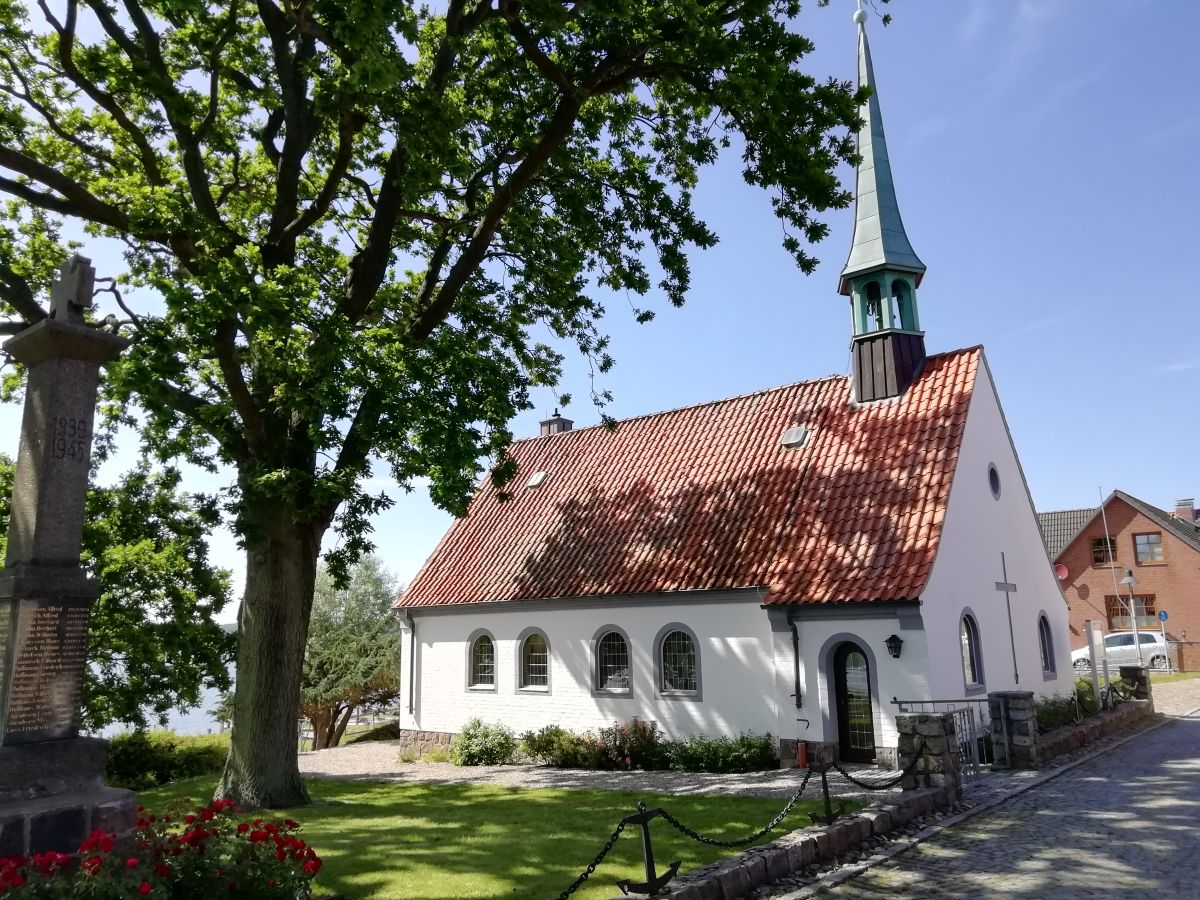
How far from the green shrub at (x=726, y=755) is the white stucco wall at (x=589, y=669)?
0.29 meters

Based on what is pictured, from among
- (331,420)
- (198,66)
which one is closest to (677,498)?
(331,420)

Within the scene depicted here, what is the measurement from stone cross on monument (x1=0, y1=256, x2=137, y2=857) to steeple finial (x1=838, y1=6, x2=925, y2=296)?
51.8 feet

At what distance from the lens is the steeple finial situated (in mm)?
18641

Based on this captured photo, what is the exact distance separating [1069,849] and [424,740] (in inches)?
642

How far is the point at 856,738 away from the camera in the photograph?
15.0m

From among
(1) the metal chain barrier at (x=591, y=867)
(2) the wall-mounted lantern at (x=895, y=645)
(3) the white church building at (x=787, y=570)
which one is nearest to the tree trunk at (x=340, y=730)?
(3) the white church building at (x=787, y=570)

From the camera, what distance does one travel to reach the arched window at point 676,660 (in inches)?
672

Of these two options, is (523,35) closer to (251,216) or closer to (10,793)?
(251,216)

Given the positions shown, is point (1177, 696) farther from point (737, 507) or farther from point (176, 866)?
point (176, 866)

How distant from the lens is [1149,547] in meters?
39.6

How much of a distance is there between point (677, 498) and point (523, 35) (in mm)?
11278

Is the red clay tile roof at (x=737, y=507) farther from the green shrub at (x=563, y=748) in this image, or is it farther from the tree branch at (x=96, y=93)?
the tree branch at (x=96, y=93)

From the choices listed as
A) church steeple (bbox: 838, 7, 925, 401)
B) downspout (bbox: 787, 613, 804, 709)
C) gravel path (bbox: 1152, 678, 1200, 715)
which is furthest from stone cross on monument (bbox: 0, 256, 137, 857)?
gravel path (bbox: 1152, 678, 1200, 715)

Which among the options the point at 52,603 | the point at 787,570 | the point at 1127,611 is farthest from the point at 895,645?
the point at 1127,611
